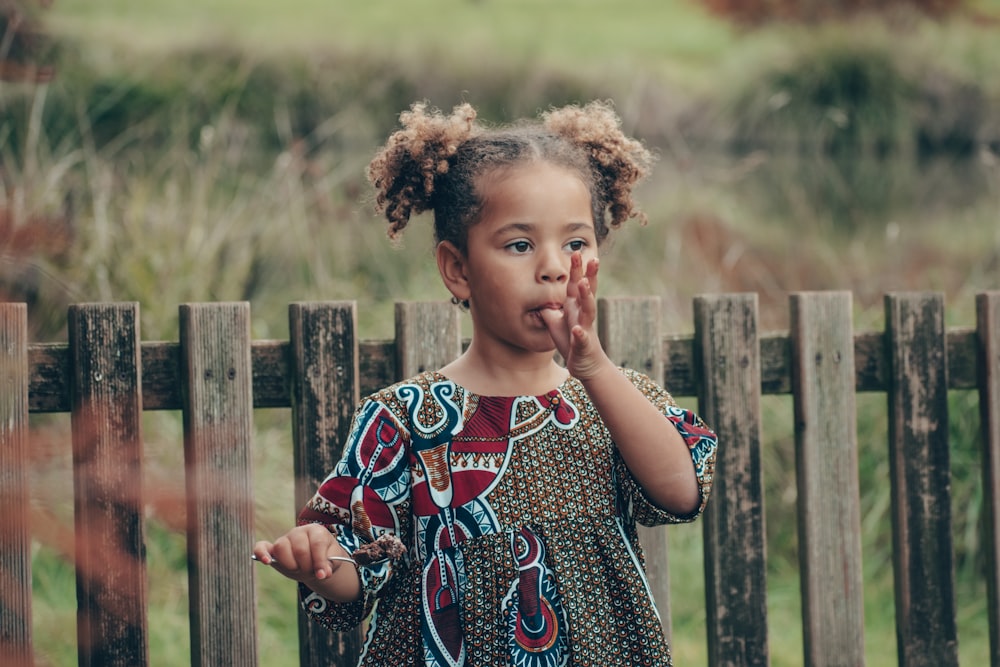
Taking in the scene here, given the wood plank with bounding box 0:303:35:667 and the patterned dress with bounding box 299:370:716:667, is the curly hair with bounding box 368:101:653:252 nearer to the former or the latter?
the patterned dress with bounding box 299:370:716:667

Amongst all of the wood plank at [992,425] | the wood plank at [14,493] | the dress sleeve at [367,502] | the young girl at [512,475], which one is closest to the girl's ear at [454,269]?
the young girl at [512,475]

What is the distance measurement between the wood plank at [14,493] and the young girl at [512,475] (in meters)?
0.73

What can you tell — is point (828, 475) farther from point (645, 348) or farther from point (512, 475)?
point (512, 475)

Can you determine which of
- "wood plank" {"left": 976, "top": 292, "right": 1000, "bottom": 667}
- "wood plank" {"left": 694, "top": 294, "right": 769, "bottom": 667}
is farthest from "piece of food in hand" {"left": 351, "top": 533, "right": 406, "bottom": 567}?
"wood plank" {"left": 976, "top": 292, "right": 1000, "bottom": 667}

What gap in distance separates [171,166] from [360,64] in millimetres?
3603

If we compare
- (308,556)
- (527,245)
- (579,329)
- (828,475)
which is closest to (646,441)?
(579,329)

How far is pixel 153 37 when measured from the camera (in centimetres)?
879

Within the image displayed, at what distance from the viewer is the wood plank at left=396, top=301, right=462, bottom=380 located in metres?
2.23

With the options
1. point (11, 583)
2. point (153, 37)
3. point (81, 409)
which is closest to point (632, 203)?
point (81, 409)

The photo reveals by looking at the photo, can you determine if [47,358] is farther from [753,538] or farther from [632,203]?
[753,538]

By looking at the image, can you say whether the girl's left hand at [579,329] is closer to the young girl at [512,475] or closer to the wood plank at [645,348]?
the young girl at [512,475]

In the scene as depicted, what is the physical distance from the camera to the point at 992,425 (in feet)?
8.20

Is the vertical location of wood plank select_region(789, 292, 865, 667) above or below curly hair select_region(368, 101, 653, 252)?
below

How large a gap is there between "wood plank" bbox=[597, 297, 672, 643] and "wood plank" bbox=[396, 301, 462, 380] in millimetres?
341
